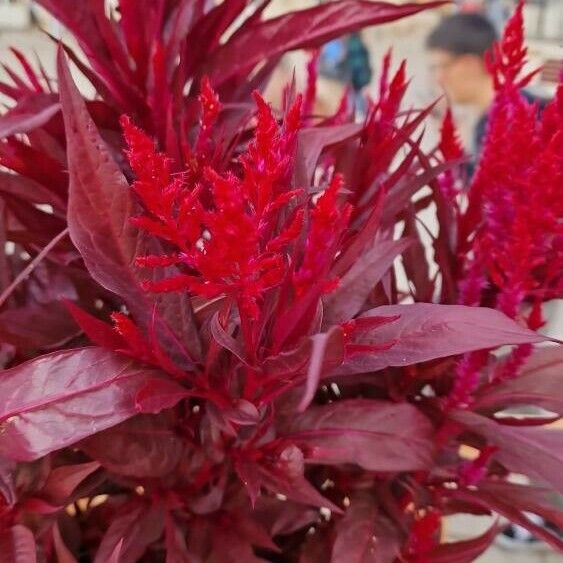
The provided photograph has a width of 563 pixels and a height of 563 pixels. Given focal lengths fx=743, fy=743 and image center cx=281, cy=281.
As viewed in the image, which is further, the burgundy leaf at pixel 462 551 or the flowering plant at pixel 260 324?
the burgundy leaf at pixel 462 551

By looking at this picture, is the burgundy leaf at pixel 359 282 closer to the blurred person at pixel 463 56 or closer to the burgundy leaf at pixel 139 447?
the burgundy leaf at pixel 139 447

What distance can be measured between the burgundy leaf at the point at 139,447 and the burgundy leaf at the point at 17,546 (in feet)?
0.15

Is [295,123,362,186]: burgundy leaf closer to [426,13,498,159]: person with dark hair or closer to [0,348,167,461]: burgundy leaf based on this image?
[0,348,167,461]: burgundy leaf

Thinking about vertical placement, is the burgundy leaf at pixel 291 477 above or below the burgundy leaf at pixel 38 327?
below

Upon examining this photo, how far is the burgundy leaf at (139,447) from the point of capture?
1.15 ft

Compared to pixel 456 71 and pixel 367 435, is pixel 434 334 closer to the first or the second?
pixel 367 435

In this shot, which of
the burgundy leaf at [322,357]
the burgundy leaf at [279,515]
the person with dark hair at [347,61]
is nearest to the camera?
the burgundy leaf at [322,357]

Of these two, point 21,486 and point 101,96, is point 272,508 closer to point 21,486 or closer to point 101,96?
point 21,486

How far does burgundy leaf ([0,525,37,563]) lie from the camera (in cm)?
33

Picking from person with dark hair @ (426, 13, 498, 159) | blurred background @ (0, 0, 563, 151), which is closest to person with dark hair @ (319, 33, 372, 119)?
blurred background @ (0, 0, 563, 151)

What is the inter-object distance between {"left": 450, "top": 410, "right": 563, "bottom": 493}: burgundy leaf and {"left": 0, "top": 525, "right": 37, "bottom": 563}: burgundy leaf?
0.22 metres

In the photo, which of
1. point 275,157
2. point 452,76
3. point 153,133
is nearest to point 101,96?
point 153,133

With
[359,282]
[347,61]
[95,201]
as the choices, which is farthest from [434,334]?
[347,61]

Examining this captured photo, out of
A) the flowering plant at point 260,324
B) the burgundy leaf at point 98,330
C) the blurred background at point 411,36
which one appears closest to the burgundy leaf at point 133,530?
the flowering plant at point 260,324
